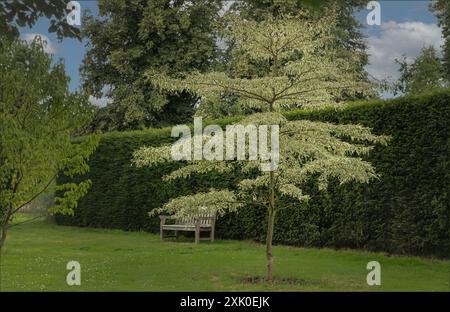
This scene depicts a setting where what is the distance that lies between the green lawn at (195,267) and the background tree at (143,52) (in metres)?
12.3

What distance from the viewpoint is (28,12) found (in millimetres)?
7625

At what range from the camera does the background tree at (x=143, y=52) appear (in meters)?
25.2

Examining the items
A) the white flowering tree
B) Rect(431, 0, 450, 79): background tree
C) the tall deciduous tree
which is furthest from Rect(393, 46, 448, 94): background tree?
the white flowering tree

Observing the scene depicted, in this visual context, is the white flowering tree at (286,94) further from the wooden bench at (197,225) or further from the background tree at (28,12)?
the wooden bench at (197,225)

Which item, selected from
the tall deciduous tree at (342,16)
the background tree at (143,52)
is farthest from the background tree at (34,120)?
the background tree at (143,52)

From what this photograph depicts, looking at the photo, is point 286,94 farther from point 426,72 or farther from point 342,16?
point 426,72

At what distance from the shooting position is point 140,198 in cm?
1638

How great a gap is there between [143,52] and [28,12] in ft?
60.1

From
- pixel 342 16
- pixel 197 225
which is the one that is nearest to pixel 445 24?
pixel 342 16

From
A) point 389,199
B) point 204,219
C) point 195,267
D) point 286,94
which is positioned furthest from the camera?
point 204,219

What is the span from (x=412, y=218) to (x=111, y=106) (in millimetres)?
18038

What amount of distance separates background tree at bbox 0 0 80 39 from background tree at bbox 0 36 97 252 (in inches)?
16.0
